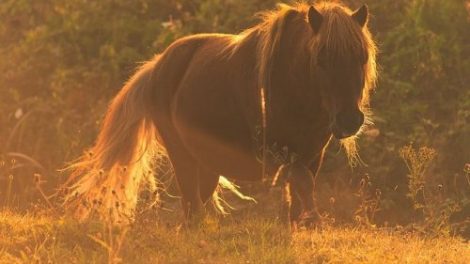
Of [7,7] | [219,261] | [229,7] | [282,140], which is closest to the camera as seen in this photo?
[219,261]

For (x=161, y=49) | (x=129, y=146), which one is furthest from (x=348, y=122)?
(x=161, y=49)

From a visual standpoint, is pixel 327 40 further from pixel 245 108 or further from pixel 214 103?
pixel 214 103

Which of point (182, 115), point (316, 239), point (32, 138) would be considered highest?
point (182, 115)

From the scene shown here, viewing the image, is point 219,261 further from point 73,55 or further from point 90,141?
point 73,55

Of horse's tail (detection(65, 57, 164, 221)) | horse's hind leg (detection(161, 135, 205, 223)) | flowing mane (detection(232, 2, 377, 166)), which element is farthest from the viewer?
horse's tail (detection(65, 57, 164, 221))

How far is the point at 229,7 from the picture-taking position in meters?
13.4

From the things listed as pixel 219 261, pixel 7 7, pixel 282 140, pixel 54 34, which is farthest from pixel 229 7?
pixel 219 261

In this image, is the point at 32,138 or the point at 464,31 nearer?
the point at 464,31

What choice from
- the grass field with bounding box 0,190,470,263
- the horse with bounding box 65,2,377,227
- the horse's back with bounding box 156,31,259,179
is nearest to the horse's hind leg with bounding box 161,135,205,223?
the horse with bounding box 65,2,377,227

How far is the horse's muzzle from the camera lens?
614cm

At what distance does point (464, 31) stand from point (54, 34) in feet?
22.7

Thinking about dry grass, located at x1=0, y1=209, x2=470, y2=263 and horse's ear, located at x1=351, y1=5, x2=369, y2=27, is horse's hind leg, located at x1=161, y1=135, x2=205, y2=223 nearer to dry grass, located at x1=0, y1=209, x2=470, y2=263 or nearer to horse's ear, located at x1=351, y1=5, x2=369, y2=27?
dry grass, located at x1=0, y1=209, x2=470, y2=263

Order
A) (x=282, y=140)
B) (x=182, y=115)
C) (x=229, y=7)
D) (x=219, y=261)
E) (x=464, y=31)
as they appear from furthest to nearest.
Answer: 1. (x=229, y=7)
2. (x=464, y=31)
3. (x=182, y=115)
4. (x=282, y=140)
5. (x=219, y=261)

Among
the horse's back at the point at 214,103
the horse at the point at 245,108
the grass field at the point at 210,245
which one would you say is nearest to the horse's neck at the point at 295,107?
the horse at the point at 245,108
